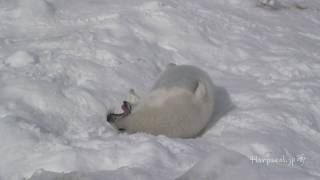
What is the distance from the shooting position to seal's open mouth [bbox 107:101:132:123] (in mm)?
3918

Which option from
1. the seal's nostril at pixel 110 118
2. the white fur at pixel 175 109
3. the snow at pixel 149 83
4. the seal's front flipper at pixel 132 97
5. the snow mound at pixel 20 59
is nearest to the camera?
the snow at pixel 149 83

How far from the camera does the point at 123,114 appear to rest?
3.99 m

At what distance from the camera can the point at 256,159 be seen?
335cm

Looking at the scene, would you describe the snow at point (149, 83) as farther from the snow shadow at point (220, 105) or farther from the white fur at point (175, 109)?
the white fur at point (175, 109)

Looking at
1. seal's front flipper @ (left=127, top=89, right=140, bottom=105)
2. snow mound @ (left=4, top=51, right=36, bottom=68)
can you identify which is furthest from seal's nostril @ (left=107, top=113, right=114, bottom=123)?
snow mound @ (left=4, top=51, right=36, bottom=68)

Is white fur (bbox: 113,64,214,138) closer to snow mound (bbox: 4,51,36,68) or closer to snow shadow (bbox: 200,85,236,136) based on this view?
snow shadow (bbox: 200,85,236,136)

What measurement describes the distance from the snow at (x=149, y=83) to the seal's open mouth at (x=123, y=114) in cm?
7

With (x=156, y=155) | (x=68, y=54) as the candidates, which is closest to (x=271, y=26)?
(x=68, y=54)

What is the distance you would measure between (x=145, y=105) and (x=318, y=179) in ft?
4.87

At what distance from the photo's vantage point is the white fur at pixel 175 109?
12.3ft

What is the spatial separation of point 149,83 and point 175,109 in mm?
943

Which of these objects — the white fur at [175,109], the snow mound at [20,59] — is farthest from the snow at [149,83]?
the white fur at [175,109]

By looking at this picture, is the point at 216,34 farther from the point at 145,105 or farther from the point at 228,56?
the point at 145,105

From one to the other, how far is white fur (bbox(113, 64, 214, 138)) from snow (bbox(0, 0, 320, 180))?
135 mm
